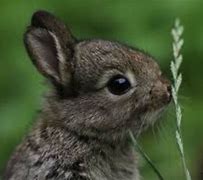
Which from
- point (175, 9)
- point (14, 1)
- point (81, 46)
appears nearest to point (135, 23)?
point (175, 9)

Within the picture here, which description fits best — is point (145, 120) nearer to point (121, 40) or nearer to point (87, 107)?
point (87, 107)

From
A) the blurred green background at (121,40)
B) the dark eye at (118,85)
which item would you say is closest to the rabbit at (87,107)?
the dark eye at (118,85)

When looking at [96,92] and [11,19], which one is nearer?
[96,92]

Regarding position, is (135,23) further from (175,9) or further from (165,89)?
(165,89)

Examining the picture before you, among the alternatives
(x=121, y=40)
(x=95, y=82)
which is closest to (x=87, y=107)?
(x=95, y=82)

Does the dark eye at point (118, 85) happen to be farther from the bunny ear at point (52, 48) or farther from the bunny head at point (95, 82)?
the bunny ear at point (52, 48)

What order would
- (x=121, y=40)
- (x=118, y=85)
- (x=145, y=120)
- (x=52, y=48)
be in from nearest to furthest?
(x=145, y=120), (x=118, y=85), (x=52, y=48), (x=121, y=40)

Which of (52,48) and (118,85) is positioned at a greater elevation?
(52,48)
